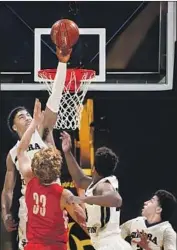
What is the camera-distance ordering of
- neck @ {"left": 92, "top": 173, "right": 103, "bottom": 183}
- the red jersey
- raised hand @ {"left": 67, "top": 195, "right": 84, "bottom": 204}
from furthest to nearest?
neck @ {"left": 92, "top": 173, "right": 103, "bottom": 183} < raised hand @ {"left": 67, "top": 195, "right": 84, "bottom": 204} < the red jersey

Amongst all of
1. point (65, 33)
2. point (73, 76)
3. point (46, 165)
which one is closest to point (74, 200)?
point (46, 165)

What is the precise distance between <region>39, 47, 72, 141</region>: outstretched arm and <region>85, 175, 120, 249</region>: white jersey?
1.44 feet

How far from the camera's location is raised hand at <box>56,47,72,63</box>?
4.01 meters

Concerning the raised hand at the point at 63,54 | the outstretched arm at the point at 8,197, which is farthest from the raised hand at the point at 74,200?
the raised hand at the point at 63,54

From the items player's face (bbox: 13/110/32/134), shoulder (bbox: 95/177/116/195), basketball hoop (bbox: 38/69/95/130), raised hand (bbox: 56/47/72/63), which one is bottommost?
shoulder (bbox: 95/177/116/195)

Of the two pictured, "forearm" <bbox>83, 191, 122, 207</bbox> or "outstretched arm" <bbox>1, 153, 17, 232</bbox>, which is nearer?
"forearm" <bbox>83, 191, 122, 207</bbox>

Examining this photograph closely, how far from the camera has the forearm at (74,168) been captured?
410cm

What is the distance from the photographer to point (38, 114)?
4.09m

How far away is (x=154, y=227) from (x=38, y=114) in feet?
3.25

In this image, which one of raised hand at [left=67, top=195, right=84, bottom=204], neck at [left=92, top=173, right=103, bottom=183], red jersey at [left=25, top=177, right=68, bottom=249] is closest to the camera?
red jersey at [left=25, top=177, right=68, bottom=249]

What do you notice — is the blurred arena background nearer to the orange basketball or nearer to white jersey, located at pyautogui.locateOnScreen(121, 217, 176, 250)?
white jersey, located at pyautogui.locateOnScreen(121, 217, 176, 250)

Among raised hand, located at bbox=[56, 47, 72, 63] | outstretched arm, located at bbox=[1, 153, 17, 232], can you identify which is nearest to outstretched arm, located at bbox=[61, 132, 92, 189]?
outstretched arm, located at bbox=[1, 153, 17, 232]

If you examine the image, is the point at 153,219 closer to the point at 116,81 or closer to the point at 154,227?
the point at 154,227

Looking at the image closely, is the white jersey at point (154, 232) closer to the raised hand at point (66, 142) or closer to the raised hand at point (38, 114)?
the raised hand at point (66, 142)
